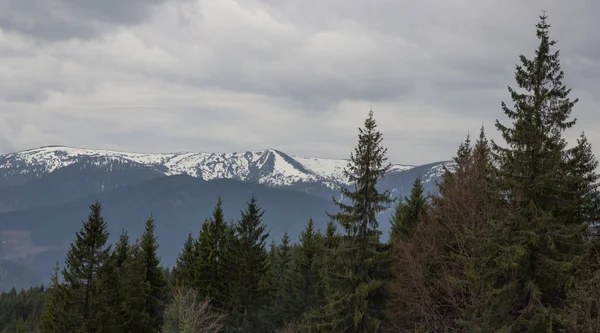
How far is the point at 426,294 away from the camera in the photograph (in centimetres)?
2602

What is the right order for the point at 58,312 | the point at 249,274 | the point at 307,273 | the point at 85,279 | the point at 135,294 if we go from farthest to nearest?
the point at 307,273, the point at 249,274, the point at 135,294, the point at 58,312, the point at 85,279

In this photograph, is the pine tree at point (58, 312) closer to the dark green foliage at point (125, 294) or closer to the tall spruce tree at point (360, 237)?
the dark green foliage at point (125, 294)

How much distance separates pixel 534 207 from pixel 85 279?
28275 mm

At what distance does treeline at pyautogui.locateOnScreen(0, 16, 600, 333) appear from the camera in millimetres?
21359

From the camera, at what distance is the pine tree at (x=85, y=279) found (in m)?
32.8

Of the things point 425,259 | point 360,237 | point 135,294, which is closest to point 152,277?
point 135,294

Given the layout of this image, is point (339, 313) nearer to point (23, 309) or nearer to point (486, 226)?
point (486, 226)

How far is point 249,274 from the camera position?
4150 cm

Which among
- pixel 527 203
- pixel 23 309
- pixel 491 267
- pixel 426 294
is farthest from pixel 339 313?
pixel 23 309

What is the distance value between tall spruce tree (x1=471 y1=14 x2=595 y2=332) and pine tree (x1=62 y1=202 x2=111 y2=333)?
24730 millimetres

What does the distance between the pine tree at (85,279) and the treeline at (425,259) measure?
0.08 metres

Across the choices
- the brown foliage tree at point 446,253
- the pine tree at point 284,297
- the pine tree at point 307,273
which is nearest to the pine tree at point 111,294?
the pine tree at point 284,297

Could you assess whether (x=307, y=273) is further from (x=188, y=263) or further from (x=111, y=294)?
(x=111, y=294)

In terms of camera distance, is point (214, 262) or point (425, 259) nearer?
point (425, 259)
